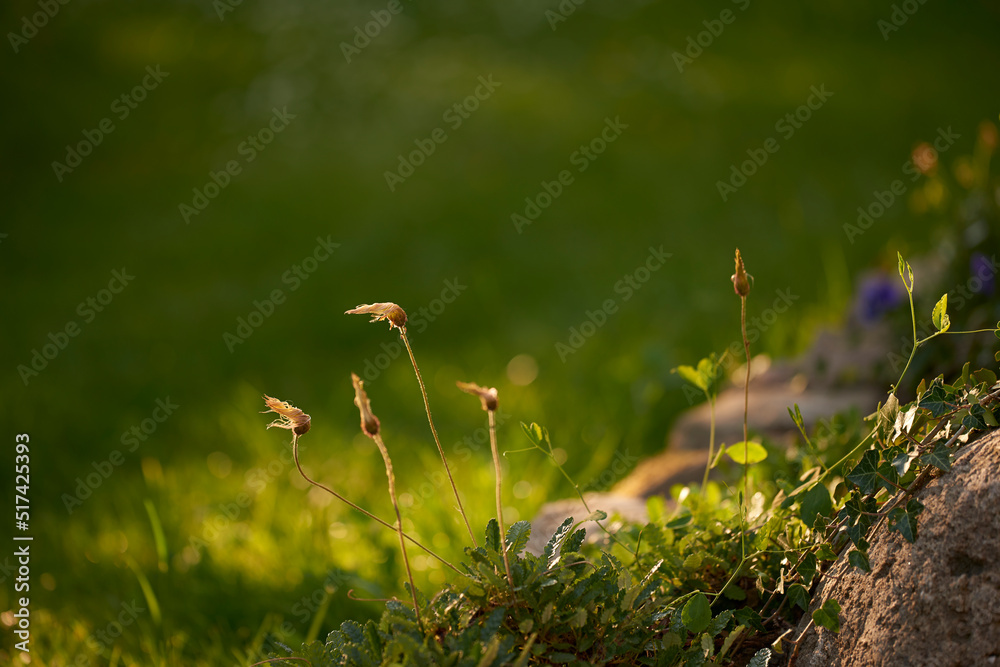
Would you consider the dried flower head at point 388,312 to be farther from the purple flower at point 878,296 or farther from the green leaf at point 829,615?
the purple flower at point 878,296

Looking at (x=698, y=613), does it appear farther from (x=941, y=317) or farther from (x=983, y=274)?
(x=983, y=274)

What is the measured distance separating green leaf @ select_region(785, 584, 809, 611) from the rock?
0.19 feet

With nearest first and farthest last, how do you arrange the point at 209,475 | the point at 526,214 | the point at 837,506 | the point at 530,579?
the point at 530,579 → the point at 837,506 → the point at 209,475 → the point at 526,214

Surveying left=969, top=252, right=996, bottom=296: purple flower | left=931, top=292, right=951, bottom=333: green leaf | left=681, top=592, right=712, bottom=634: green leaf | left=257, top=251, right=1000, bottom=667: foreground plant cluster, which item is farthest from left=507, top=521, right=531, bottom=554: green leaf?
left=969, top=252, right=996, bottom=296: purple flower

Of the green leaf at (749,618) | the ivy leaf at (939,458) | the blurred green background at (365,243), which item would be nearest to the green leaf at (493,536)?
the green leaf at (749,618)

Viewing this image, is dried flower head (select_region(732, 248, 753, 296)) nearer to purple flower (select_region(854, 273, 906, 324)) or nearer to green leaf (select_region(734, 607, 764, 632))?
green leaf (select_region(734, 607, 764, 632))

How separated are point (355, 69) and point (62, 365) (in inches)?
187

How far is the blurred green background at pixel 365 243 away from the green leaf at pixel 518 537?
2.56 ft

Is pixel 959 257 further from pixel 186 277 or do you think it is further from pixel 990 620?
pixel 186 277

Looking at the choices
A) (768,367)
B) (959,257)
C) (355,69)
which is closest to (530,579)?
(959,257)

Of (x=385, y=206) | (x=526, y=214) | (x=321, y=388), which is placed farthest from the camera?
(x=385, y=206)

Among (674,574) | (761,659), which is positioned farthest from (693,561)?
(761,659)

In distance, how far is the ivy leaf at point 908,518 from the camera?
1098 mm

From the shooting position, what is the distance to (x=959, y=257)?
2307mm
